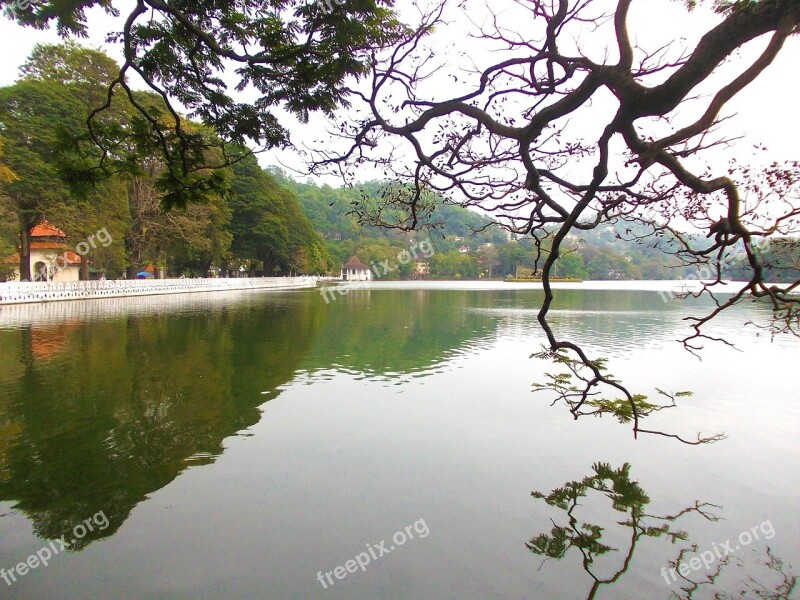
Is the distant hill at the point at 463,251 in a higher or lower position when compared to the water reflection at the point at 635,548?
higher

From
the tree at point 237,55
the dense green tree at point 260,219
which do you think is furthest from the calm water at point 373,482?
the dense green tree at point 260,219

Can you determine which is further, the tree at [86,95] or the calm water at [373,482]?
the tree at [86,95]

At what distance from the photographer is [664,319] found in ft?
60.2

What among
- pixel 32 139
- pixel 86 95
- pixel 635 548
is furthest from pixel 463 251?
pixel 635 548

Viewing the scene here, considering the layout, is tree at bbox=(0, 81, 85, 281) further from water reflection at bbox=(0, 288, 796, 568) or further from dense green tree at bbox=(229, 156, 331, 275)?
dense green tree at bbox=(229, 156, 331, 275)

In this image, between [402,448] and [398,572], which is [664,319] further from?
[398,572]

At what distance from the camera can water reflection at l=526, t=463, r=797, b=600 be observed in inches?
128

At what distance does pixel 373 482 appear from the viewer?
4570 millimetres

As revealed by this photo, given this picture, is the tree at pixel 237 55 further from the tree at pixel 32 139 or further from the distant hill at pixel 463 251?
the distant hill at pixel 463 251

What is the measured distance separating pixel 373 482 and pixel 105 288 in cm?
2470

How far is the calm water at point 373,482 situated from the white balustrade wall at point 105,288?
1250 cm

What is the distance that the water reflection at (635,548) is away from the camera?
3.26 meters

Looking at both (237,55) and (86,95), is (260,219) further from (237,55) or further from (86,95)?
(237,55)

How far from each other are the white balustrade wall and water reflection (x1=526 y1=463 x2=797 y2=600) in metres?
22.1
